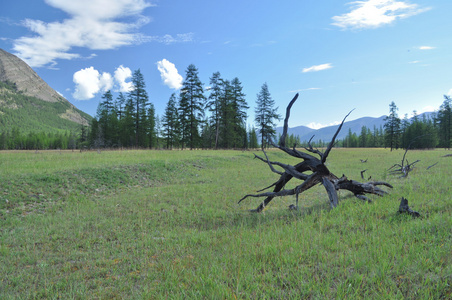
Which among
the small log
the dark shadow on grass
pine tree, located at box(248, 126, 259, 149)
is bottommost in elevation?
the dark shadow on grass

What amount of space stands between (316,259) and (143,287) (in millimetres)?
2729

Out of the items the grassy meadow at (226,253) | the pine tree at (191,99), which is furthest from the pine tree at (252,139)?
the grassy meadow at (226,253)

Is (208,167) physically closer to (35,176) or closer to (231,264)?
(35,176)

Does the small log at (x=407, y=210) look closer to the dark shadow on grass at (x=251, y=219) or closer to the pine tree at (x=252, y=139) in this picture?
the dark shadow on grass at (x=251, y=219)

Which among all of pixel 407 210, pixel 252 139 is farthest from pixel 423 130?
pixel 407 210

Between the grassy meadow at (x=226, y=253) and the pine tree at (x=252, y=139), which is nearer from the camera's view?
the grassy meadow at (x=226, y=253)

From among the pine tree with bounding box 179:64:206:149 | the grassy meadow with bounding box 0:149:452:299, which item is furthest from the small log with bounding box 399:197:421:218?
the pine tree with bounding box 179:64:206:149

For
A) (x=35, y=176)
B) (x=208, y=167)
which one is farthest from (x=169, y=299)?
(x=208, y=167)

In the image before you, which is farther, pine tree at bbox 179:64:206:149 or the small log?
pine tree at bbox 179:64:206:149

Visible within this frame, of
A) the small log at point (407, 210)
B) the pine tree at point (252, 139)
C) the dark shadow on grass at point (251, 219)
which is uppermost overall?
the pine tree at point (252, 139)

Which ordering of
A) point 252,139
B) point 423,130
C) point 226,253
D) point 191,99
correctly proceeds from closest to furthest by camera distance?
point 226,253
point 191,99
point 423,130
point 252,139

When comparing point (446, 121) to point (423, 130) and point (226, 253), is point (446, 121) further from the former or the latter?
point (226, 253)

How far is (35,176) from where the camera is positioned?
12.2 metres

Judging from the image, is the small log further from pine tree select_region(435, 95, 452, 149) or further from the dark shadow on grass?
pine tree select_region(435, 95, 452, 149)
